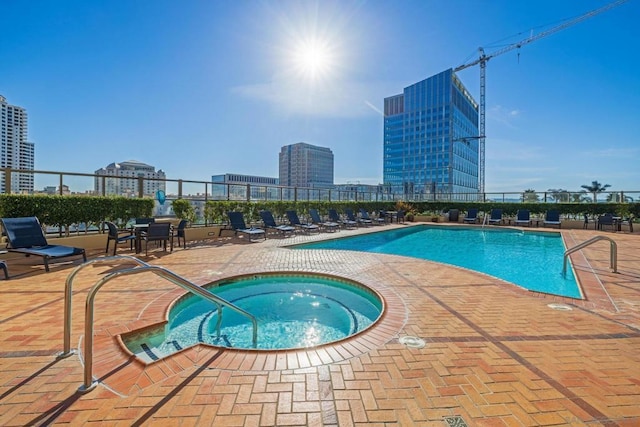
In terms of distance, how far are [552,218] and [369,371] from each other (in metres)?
17.4

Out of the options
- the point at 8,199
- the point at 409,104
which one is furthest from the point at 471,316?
the point at 409,104

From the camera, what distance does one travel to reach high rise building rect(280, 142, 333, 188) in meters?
92.5

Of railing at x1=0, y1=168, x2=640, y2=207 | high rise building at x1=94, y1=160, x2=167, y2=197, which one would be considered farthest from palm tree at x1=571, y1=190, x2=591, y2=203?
high rise building at x1=94, y1=160, x2=167, y2=197

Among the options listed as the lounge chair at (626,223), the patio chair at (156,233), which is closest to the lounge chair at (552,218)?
the lounge chair at (626,223)

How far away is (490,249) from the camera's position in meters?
9.84

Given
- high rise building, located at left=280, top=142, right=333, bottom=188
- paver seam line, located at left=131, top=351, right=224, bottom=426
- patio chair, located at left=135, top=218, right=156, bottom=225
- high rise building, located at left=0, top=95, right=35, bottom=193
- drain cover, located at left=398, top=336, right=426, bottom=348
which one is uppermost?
high rise building, located at left=280, top=142, right=333, bottom=188

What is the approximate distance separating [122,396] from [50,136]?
22445mm

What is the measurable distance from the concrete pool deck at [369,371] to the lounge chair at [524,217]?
13.5 m

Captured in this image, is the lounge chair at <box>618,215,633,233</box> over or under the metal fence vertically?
under

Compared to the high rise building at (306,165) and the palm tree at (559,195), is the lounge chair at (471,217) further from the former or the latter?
the high rise building at (306,165)

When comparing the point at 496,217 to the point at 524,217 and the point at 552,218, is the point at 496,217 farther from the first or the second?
the point at 552,218

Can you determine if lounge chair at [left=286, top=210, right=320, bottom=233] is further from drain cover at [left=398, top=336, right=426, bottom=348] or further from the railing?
drain cover at [left=398, top=336, right=426, bottom=348]

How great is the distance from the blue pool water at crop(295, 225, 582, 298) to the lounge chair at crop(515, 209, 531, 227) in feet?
7.93

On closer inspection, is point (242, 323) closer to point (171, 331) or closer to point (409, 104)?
point (171, 331)
